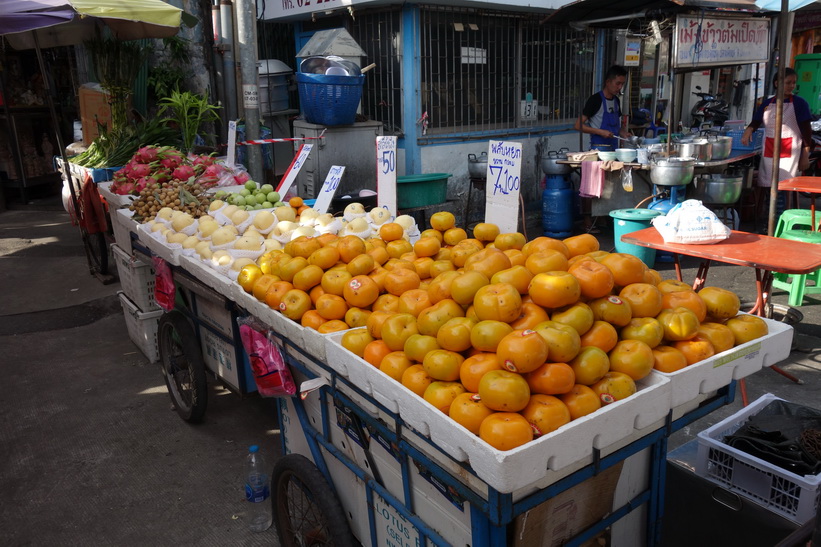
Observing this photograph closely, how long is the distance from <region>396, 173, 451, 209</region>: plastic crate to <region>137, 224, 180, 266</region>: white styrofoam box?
9.97ft

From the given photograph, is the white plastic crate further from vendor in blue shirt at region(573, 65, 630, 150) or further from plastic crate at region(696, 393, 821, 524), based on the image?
vendor in blue shirt at region(573, 65, 630, 150)

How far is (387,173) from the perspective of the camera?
192 inches

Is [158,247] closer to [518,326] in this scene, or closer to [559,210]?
[518,326]

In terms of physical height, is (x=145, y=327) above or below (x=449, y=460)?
below

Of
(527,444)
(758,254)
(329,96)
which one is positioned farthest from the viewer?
(329,96)

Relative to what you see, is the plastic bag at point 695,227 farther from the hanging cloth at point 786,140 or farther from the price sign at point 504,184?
the hanging cloth at point 786,140

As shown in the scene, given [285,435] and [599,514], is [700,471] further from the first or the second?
[285,435]

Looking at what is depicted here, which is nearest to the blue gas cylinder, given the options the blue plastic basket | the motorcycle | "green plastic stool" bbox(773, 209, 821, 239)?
"green plastic stool" bbox(773, 209, 821, 239)

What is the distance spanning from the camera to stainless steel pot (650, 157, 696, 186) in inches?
262

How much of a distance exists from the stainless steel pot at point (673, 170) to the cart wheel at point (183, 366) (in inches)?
204

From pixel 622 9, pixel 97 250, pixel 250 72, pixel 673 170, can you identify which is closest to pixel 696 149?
pixel 673 170

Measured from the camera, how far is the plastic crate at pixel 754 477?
2.29m

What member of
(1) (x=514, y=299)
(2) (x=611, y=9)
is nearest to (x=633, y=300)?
(1) (x=514, y=299)

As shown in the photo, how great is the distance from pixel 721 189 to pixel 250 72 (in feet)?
18.3
